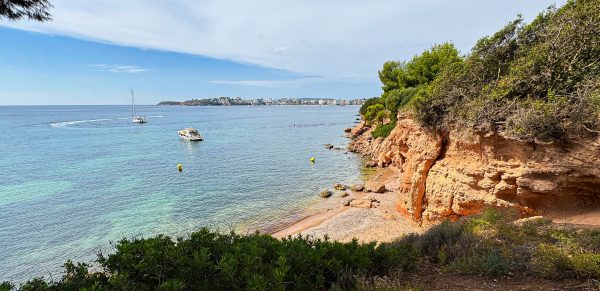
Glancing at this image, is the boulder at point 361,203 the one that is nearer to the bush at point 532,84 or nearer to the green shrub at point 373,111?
the bush at point 532,84

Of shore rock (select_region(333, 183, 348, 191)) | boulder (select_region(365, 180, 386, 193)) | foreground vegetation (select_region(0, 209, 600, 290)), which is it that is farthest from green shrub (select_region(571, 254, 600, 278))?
Result: shore rock (select_region(333, 183, 348, 191))

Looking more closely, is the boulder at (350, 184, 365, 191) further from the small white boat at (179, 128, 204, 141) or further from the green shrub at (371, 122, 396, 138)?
the small white boat at (179, 128, 204, 141)

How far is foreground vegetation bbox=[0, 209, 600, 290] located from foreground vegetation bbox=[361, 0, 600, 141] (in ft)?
13.3

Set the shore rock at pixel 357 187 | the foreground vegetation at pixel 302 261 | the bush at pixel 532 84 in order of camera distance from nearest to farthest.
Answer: the foreground vegetation at pixel 302 261, the bush at pixel 532 84, the shore rock at pixel 357 187

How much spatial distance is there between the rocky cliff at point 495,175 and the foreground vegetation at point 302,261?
345cm

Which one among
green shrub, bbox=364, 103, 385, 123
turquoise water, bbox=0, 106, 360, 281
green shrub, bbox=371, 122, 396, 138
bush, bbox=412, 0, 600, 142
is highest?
bush, bbox=412, 0, 600, 142

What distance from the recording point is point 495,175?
11.5 meters

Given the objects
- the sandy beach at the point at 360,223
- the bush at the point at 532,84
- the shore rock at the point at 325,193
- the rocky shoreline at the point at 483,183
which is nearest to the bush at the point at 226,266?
the rocky shoreline at the point at 483,183

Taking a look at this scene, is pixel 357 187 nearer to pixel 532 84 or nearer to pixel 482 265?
pixel 532 84

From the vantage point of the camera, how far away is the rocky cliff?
9977 mm

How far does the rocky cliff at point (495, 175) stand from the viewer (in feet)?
32.7

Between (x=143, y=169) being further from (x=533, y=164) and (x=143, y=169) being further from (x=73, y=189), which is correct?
(x=533, y=164)

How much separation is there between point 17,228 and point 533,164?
2679 centimetres

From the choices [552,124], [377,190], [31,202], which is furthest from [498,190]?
[31,202]
